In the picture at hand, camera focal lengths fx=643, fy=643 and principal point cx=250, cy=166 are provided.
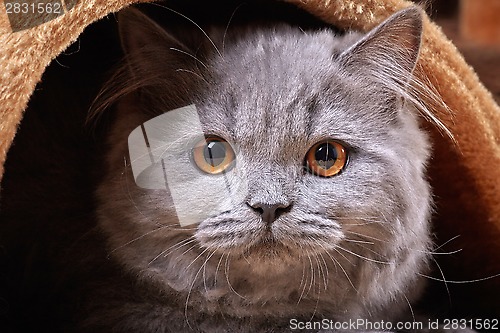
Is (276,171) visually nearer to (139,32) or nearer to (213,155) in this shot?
(213,155)

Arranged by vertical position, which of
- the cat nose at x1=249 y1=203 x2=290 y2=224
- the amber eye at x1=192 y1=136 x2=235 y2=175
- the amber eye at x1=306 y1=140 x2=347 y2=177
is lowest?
the cat nose at x1=249 y1=203 x2=290 y2=224

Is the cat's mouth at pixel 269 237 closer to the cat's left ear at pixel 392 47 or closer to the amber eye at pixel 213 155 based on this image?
the amber eye at pixel 213 155

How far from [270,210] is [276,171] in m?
0.07

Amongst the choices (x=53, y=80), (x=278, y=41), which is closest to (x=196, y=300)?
(x=278, y=41)

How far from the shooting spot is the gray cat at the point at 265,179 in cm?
113

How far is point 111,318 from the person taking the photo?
4.26ft

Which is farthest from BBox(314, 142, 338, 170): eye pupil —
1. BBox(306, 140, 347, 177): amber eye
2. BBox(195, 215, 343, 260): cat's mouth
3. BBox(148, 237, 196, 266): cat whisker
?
BBox(148, 237, 196, 266): cat whisker

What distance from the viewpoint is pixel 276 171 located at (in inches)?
43.9

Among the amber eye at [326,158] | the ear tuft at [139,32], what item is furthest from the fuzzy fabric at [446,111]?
the amber eye at [326,158]

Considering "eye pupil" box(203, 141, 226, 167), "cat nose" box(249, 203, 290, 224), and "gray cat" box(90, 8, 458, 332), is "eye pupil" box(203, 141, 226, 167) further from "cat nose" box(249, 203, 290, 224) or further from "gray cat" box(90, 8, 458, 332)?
"cat nose" box(249, 203, 290, 224)

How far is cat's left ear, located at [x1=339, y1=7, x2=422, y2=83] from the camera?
120cm

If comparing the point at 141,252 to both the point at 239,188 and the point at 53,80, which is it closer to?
the point at 239,188

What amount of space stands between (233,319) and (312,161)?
14.3 inches

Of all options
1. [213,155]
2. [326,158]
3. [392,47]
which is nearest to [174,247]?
[213,155]
